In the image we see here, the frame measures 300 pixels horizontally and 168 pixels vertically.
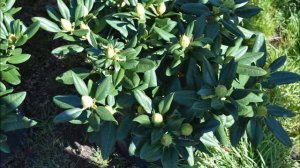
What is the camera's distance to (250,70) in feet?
6.83

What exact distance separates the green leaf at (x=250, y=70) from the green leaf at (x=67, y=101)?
2.49ft

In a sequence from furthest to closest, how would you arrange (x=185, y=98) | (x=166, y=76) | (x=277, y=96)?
(x=277, y=96), (x=166, y=76), (x=185, y=98)

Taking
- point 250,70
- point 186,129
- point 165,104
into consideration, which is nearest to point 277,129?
point 250,70

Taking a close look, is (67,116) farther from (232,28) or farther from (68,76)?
(232,28)

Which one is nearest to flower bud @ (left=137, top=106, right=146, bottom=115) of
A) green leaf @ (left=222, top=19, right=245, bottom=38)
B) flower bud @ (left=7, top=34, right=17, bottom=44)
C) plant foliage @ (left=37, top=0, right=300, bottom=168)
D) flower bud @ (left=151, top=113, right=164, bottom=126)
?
plant foliage @ (left=37, top=0, right=300, bottom=168)

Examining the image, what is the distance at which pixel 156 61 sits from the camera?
2.14 m

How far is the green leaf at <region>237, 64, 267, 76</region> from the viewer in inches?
81.4

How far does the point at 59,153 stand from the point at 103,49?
121 centimetres

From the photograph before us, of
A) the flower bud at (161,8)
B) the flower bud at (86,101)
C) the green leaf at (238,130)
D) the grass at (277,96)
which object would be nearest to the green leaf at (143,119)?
the flower bud at (86,101)

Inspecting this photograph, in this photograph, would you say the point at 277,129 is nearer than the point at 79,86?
No

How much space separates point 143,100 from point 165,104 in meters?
0.11

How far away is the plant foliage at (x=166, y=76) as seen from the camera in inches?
79.3

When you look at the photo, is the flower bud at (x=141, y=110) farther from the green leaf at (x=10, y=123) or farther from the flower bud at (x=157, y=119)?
the green leaf at (x=10, y=123)

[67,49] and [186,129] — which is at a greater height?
[67,49]
